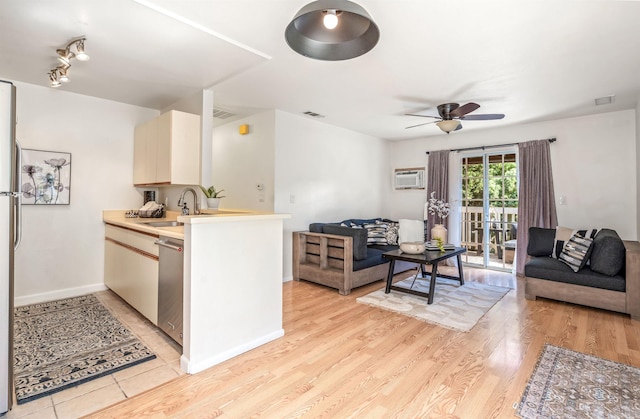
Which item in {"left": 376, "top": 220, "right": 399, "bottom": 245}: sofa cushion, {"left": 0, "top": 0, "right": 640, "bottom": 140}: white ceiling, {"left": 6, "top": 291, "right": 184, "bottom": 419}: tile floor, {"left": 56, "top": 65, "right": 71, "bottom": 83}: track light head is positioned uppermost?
{"left": 0, "top": 0, "right": 640, "bottom": 140}: white ceiling

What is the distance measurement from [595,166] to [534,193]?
2.67 feet

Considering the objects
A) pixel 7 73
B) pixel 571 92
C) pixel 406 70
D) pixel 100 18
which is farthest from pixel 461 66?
pixel 7 73

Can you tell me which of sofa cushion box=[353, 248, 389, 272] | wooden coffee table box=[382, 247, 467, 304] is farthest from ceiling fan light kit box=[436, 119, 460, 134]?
sofa cushion box=[353, 248, 389, 272]

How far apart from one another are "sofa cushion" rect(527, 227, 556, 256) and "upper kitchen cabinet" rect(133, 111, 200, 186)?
446cm

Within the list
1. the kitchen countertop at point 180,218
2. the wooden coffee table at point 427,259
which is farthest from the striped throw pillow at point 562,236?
the kitchen countertop at point 180,218

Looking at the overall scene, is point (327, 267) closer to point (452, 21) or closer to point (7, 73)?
point (452, 21)

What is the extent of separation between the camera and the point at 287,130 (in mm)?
4605

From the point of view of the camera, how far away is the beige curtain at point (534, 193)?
474cm

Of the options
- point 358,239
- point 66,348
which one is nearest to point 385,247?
point 358,239

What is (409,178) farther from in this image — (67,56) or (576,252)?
(67,56)

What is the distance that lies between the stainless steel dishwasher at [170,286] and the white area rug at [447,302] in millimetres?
2008

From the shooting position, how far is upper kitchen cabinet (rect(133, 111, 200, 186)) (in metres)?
3.48

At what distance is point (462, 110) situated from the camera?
3.54 meters

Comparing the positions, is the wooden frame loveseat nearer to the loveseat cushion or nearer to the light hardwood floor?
the light hardwood floor
